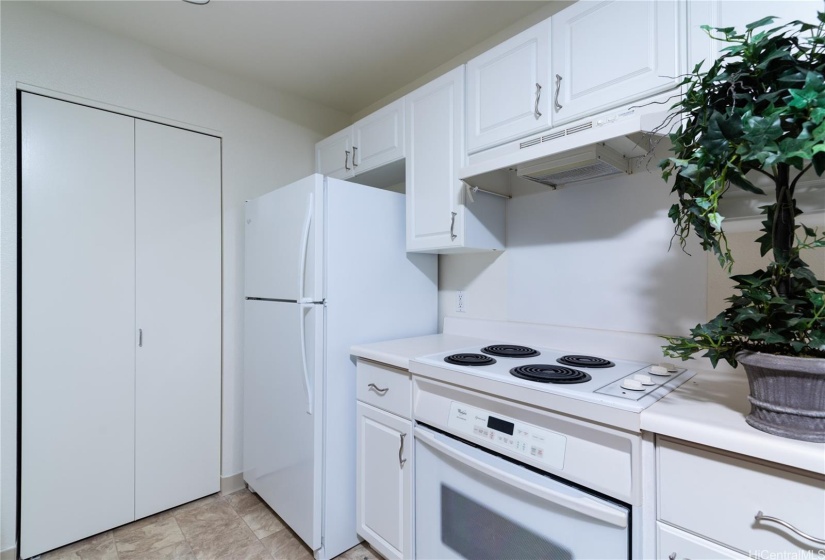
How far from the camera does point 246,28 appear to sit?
202cm

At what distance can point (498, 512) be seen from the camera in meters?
1.23

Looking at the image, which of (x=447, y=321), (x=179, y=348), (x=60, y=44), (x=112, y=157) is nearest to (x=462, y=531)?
(x=447, y=321)

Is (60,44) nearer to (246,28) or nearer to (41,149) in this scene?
(41,149)

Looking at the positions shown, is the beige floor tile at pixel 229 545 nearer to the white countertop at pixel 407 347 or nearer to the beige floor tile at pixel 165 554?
the beige floor tile at pixel 165 554

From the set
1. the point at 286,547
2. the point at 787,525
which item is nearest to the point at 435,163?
the point at 787,525

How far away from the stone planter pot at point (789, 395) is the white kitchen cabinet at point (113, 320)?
251cm

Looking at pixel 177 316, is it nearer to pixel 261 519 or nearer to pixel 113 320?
pixel 113 320

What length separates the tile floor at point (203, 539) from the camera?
6.02 ft

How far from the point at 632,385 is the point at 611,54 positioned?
3.53ft

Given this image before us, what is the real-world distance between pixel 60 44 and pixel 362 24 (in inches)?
60.2

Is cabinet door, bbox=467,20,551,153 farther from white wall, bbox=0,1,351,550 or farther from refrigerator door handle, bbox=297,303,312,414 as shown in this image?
white wall, bbox=0,1,351,550

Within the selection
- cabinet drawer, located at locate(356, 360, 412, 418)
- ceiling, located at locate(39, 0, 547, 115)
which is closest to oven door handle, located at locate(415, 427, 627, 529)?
cabinet drawer, located at locate(356, 360, 412, 418)

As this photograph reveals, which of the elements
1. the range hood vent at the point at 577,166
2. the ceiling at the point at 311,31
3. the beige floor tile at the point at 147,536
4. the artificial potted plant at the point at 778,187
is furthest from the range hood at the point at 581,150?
the beige floor tile at the point at 147,536

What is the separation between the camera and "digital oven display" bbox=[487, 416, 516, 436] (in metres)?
1.21
